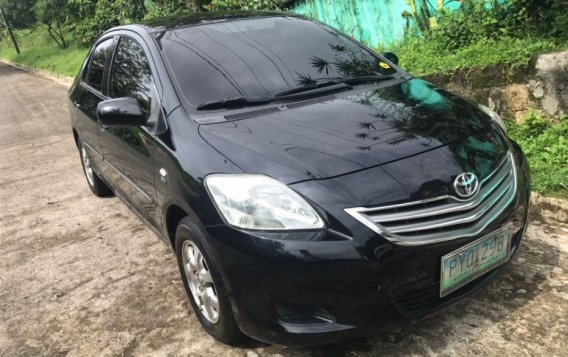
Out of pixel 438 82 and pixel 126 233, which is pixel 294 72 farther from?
pixel 438 82

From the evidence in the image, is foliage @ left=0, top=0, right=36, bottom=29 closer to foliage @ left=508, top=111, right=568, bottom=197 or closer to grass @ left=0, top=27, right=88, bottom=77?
grass @ left=0, top=27, right=88, bottom=77

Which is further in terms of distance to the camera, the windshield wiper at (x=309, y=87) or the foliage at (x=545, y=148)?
the foliage at (x=545, y=148)

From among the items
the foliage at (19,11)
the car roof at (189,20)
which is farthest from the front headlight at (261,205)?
the foliage at (19,11)

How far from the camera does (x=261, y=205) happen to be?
2127 mm

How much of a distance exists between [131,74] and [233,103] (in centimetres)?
102

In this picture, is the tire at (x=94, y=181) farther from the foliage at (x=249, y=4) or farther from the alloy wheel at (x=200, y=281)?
the foliage at (x=249, y=4)

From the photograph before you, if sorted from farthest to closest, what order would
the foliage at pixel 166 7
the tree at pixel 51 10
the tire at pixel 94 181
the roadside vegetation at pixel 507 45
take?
the tree at pixel 51 10 < the foliage at pixel 166 7 < the tire at pixel 94 181 < the roadside vegetation at pixel 507 45

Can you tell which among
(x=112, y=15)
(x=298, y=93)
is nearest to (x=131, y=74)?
(x=298, y=93)

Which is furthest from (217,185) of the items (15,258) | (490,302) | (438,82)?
(438,82)

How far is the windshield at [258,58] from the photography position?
9.54 ft

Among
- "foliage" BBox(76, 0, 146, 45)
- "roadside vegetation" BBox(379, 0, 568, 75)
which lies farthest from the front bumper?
"foliage" BBox(76, 0, 146, 45)

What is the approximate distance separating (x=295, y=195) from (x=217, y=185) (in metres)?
0.38

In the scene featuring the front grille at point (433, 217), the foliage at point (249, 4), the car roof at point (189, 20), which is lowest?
the front grille at point (433, 217)

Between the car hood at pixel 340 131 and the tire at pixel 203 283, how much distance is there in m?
0.42
